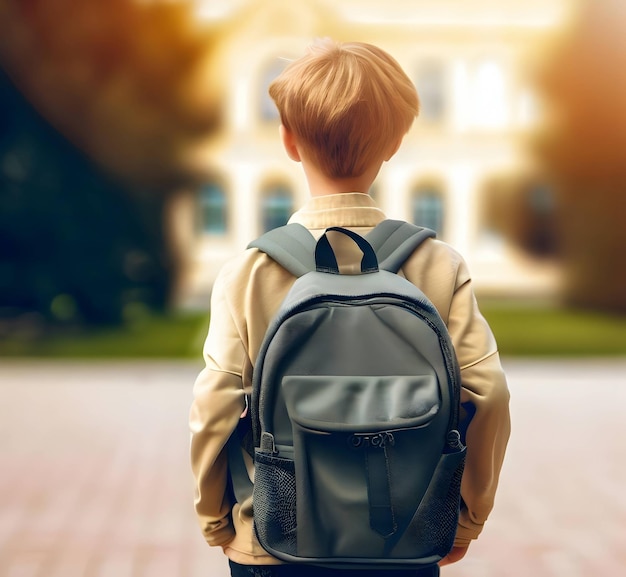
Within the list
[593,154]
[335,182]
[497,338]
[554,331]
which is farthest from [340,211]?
[593,154]

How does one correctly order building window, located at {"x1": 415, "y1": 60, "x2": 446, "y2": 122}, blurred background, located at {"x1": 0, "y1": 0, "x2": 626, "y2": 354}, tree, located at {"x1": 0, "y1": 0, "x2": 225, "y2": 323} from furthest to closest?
building window, located at {"x1": 415, "y1": 60, "x2": 446, "y2": 122} → blurred background, located at {"x1": 0, "y1": 0, "x2": 626, "y2": 354} → tree, located at {"x1": 0, "y1": 0, "x2": 225, "y2": 323}

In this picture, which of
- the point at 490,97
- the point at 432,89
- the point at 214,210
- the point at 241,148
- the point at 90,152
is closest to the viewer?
the point at 90,152

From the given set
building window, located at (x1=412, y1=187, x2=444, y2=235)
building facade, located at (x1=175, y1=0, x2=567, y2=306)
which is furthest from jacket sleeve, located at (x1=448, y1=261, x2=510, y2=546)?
building window, located at (x1=412, y1=187, x2=444, y2=235)

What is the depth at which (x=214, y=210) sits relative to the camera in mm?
17812

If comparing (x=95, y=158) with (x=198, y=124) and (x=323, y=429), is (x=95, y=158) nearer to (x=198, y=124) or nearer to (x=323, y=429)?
(x=198, y=124)

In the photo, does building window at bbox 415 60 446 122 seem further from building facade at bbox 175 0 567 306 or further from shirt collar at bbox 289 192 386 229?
shirt collar at bbox 289 192 386 229

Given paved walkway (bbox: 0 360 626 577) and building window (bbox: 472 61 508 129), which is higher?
building window (bbox: 472 61 508 129)

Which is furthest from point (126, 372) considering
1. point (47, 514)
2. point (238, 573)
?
point (238, 573)

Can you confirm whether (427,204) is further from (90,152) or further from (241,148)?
(90,152)

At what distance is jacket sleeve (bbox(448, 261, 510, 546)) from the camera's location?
1.72 m

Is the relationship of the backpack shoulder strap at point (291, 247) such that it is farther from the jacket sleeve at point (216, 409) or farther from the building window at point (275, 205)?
the building window at point (275, 205)

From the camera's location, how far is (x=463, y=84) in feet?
59.0

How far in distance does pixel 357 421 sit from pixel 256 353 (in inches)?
9.4

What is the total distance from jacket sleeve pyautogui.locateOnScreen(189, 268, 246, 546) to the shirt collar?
0.69 feet
